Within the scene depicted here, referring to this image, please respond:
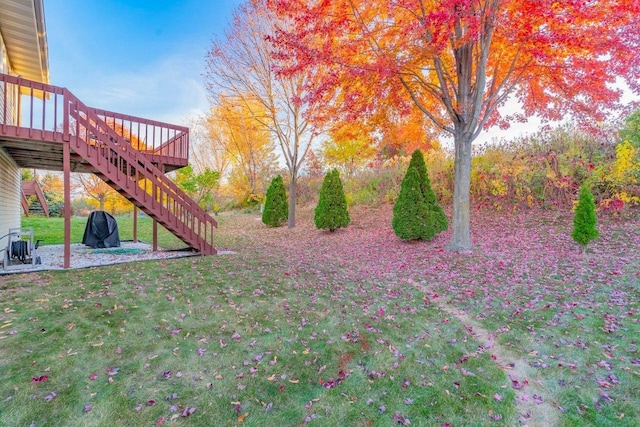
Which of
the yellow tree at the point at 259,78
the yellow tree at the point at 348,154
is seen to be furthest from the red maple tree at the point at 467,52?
the yellow tree at the point at 348,154

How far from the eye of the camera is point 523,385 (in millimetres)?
2576

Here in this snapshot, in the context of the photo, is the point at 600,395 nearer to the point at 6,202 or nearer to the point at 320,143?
the point at 6,202

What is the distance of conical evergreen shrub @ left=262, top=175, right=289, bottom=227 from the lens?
14086 millimetres

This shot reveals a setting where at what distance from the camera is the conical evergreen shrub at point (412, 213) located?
7.94 meters

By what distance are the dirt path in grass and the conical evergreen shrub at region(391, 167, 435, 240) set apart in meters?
4.33

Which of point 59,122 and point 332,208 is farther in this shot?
point 332,208

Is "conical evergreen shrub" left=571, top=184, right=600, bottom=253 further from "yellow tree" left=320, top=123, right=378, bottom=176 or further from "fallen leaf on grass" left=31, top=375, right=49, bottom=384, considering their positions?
"yellow tree" left=320, top=123, right=378, bottom=176

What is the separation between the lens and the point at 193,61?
41.2ft

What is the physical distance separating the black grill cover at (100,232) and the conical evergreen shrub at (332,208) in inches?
251

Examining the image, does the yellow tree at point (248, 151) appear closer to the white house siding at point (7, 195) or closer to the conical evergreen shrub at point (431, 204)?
the white house siding at point (7, 195)

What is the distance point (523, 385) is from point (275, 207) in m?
12.3

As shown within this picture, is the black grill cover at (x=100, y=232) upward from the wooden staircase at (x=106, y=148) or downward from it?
downward

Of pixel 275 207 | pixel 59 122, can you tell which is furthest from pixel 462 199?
pixel 275 207

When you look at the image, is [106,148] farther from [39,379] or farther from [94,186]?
[94,186]
